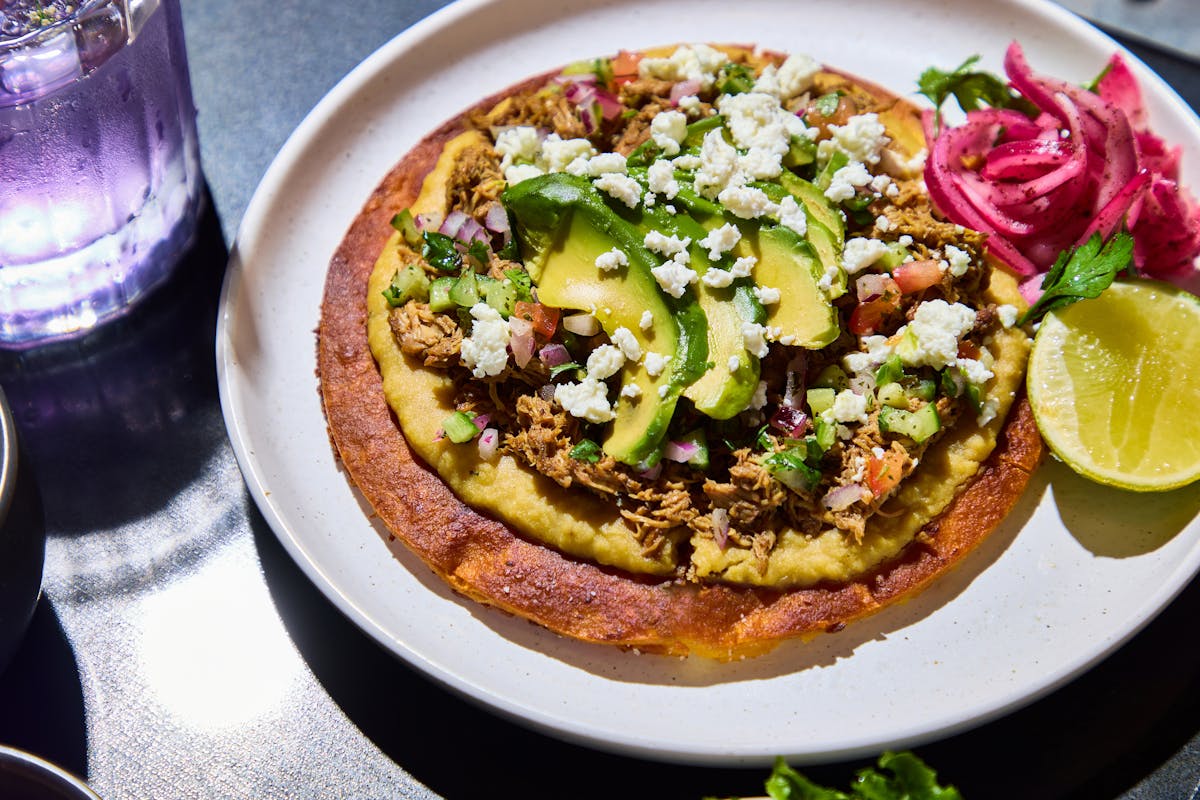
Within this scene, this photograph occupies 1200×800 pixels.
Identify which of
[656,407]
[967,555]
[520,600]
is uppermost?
[656,407]

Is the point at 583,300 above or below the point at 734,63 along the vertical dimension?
below

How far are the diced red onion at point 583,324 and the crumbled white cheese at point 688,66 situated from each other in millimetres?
1117

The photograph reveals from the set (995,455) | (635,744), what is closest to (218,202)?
(635,744)

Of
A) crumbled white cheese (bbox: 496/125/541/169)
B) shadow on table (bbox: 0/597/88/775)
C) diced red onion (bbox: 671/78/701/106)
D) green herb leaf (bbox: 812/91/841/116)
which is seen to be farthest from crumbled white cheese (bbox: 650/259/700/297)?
shadow on table (bbox: 0/597/88/775)

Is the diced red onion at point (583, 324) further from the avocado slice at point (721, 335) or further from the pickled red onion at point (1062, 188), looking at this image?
the pickled red onion at point (1062, 188)

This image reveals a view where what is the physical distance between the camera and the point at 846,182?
400cm

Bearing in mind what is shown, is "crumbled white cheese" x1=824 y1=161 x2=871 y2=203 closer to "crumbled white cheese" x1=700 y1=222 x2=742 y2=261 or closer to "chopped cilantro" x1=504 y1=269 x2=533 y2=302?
"crumbled white cheese" x1=700 y1=222 x2=742 y2=261

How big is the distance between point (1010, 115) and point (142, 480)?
338cm

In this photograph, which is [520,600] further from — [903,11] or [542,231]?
[903,11]

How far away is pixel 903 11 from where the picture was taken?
4949 mm

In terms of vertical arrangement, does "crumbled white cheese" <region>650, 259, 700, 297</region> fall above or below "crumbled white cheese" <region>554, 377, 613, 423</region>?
above

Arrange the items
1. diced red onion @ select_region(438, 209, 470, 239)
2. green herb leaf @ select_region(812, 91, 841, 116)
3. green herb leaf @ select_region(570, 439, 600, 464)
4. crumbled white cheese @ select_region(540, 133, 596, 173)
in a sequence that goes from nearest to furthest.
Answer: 1. green herb leaf @ select_region(570, 439, 600, 464)
2. crumbled white cheese @ select_region(540, 133, 596, 173)
3. diced red onion @ select_region(438, 209, 470, 239)
4. green herb leaf @ select_region(812, 91, 841, 116)

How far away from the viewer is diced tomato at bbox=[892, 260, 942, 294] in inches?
154

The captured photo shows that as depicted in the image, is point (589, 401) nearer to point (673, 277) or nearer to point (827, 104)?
point (673, 277)
